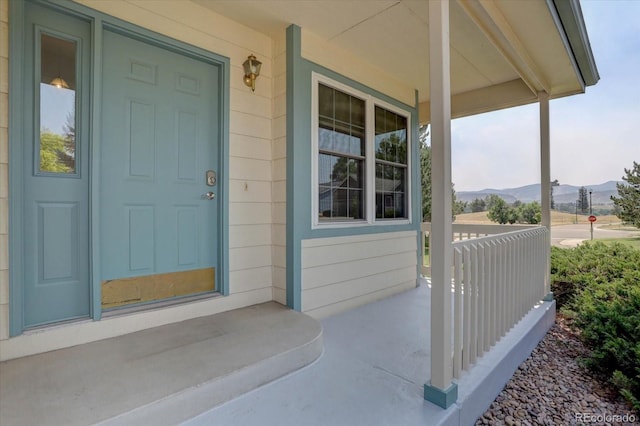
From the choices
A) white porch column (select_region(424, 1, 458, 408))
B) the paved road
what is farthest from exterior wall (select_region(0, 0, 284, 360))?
the paved road

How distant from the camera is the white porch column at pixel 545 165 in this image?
3.65 m

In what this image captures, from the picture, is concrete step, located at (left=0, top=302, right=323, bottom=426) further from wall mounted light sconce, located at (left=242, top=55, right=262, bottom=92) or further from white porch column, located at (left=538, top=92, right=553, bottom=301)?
white porch column, located at (left=538, top=92, right=553, bottom=301)

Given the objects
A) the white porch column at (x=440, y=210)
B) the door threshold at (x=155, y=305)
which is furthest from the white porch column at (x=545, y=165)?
the door threshold at (x=155, y=305)

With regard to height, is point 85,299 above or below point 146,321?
above

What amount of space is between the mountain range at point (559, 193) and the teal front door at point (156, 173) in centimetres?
1110

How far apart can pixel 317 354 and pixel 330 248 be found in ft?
3.78

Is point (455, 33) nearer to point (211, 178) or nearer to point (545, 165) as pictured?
point (545, 165)

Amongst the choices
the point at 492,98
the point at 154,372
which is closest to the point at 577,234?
the point at 492,98

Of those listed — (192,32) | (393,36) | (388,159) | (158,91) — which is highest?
(393,36)

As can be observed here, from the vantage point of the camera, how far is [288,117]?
276 cm

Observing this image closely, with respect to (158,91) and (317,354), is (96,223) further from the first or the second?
(317,354)

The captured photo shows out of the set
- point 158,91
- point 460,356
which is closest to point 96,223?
point 158,91

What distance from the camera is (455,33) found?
2.90m

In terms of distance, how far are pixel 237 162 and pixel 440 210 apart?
1.83 meters
